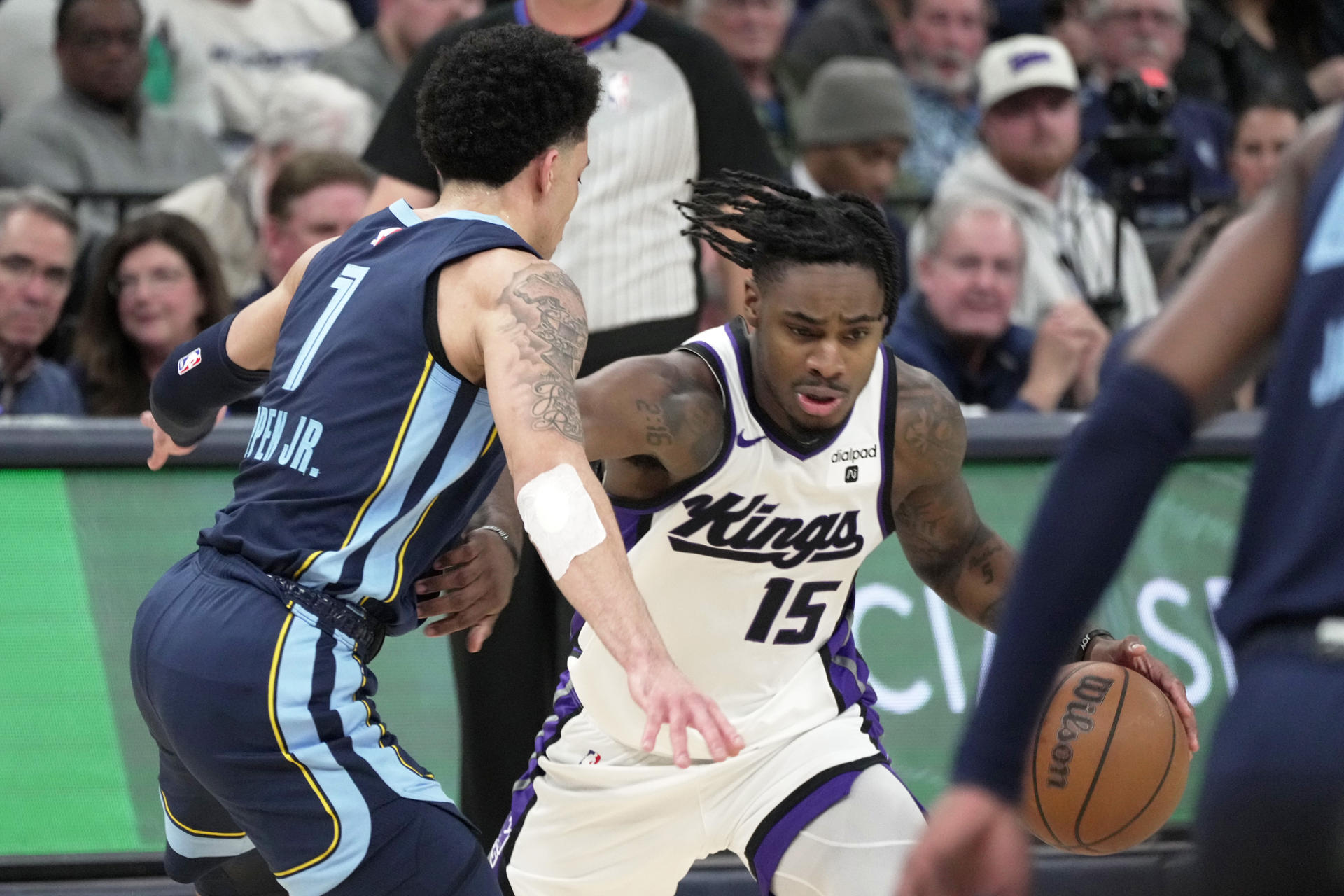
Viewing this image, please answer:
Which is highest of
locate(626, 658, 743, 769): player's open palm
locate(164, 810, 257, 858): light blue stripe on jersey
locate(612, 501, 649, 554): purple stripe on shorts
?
locate(626, 658, 743, 769): player's open palm

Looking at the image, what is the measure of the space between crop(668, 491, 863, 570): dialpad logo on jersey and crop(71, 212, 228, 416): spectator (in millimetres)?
2649

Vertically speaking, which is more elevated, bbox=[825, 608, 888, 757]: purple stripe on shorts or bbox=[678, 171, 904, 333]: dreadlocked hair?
bbox=[678, 171, 904, 333]: dreadlocked hair

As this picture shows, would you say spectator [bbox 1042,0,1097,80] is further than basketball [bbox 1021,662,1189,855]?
Yes

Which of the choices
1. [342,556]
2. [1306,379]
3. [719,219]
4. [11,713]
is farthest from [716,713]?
[11,713]

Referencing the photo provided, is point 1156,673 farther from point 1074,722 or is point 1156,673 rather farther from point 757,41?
point 757,41

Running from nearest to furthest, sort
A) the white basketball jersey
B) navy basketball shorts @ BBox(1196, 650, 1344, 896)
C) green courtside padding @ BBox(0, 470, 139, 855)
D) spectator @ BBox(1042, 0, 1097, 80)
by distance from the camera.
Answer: navy basketball shorts @ BBox(1196, 650, 1344, 896) < the white basketball jersey < green courtside padding @ BBox(0, 470, 139, 855) < spectator @ BBox(1042, 0, 1097, 80)

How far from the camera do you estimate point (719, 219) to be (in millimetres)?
3672

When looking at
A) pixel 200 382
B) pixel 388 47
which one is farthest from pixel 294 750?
pixel 388 47

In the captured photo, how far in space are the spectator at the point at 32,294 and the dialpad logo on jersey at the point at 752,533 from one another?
2.80 metres

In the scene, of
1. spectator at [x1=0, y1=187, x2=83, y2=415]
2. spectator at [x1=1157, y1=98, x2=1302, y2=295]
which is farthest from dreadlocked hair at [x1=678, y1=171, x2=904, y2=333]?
spectator at [x1=1157, y1=98, x2=1302, y2=295]

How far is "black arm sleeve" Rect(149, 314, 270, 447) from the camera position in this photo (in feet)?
11.1

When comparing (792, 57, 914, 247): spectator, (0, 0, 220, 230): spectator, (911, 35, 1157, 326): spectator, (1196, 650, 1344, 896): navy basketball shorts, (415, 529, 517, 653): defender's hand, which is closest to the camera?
(1196, 650, 1344, 896): navy basketball shorts

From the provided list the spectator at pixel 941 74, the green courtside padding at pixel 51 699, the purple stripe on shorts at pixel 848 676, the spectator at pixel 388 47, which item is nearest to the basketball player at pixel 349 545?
the purple stripe on shorts at pixel 848 676

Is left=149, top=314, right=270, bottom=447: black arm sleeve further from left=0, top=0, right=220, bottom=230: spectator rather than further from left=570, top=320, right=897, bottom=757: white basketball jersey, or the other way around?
left=0, top=0, right=220, bottom=230: spectator
